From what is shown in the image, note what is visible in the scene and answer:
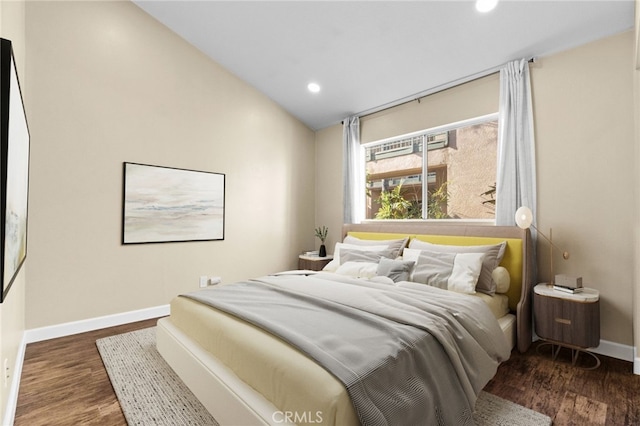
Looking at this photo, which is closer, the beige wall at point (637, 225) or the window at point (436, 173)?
the beige wall at point (637, 225)

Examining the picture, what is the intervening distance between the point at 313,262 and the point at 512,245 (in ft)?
8.21

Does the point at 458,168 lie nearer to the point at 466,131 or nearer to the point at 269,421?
the point at 466,131

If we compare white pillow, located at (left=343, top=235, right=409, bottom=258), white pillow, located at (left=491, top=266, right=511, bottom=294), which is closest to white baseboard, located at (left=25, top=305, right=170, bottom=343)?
white pillow, located at (left=343, top=235, right=409, bottom=258)

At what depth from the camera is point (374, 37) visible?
9.84 feet

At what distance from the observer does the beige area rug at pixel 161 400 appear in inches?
68.4

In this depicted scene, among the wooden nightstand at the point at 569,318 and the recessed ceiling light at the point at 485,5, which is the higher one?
the recessed ceiling light at the point at 485,5

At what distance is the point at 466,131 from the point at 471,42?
3.29 feet

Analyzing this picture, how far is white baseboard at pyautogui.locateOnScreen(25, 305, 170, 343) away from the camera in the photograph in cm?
284

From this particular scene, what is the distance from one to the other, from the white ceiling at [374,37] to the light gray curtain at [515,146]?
22 centimetres

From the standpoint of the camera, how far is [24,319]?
2.76 m

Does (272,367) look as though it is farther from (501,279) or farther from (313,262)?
(313,262)

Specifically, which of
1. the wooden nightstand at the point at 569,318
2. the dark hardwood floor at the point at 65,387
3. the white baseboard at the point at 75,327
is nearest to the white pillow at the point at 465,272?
the wooden nightstand at the point at 569,318

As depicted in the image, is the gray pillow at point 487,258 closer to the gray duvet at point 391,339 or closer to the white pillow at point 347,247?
the gray duvet at point 391,339

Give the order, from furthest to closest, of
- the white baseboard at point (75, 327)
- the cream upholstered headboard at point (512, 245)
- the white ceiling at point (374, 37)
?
the cream upholstered headboard at point (512, 245) → the white ceiling at point (374, 37) → the white baseboard at point (75, 327)
